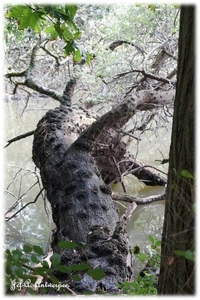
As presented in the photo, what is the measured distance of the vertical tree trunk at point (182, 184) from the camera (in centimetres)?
86

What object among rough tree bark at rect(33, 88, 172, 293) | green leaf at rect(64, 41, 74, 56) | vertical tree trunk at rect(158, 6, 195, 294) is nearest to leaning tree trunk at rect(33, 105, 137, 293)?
rough tree bark at rect(33, 88, 172, 293)

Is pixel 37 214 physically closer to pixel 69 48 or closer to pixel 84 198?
pixel 84 198

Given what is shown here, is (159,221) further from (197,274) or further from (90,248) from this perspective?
(197,274)

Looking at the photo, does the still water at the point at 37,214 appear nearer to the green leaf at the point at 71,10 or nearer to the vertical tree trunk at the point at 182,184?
the green leaf at the point at 71,10

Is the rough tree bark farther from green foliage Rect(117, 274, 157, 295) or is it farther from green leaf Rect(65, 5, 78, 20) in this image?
green leaf Rect(65, 5, 78, 20)

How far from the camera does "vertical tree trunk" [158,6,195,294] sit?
86cm

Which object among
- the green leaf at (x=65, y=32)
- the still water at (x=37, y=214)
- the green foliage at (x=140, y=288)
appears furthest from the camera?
the still water at (x=37, y=214)

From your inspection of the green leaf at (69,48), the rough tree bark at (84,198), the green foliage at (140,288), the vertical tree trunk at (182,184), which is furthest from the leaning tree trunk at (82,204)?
the green leaf at (69,48)

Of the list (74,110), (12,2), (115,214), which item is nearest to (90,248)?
(115,214)

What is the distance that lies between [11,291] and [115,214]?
1267 mm

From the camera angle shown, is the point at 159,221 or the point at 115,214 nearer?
the point at 115,214

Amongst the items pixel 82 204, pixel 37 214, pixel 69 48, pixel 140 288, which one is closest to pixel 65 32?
pixel 69 48

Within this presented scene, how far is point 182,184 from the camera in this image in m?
0.89

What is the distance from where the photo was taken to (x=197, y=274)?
0.81 m
